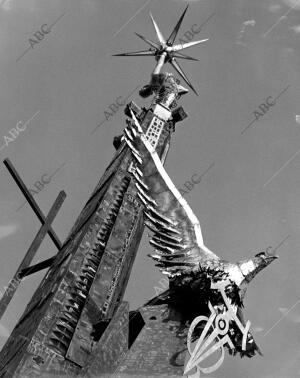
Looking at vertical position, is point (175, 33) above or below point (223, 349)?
above

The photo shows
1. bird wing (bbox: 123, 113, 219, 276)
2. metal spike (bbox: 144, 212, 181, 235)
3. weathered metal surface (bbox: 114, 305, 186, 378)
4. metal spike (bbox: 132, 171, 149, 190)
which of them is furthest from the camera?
metal spike (bbox: 132, 171, 149, 190)

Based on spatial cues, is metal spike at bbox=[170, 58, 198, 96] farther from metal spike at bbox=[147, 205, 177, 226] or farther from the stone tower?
metal spike at bbox=[147, 205, 177, 226]

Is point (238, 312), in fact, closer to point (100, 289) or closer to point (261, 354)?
point (261, 354)

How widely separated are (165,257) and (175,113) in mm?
16422

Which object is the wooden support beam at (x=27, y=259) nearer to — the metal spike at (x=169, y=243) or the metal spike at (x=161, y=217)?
the metal spike at (x=169, y=243)

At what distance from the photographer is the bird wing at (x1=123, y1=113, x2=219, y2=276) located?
47.5 feet

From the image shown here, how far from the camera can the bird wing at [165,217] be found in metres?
14.5

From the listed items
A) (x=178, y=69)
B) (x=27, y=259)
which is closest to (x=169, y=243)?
(x=27, y=259)

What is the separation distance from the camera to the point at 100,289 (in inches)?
722

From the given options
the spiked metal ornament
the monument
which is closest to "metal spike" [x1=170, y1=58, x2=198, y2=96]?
the spiked metal ornament

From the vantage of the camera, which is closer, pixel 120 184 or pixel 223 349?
pixel 223 349

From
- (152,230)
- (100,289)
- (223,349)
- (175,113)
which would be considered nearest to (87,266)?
(100,289)

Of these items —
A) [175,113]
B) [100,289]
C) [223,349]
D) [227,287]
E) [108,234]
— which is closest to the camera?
[223,349]

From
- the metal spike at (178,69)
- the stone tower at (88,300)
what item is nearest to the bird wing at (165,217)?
the stone tower at (88,300)
